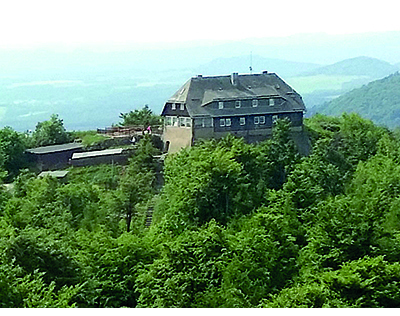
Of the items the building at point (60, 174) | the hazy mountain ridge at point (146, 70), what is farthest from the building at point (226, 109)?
the hazy mountain ridge at point (146, 70)

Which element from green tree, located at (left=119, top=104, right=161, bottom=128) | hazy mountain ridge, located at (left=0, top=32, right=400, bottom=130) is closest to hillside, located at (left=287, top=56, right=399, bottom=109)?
hazy mountain ridge, located at (left=0, top=32, right=400, bottom=130)

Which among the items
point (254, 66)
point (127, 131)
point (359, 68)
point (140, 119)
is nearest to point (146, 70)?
point (254, 66)

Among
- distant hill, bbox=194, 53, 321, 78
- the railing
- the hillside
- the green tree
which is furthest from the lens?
the hillside

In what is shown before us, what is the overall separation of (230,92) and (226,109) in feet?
2.12

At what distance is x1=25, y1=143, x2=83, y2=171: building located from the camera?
19.6 metres

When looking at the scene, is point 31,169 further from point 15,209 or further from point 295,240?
point 295,240

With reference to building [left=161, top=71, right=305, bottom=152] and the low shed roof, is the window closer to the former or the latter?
building [left=161, top=71, right=305, bottom=152]

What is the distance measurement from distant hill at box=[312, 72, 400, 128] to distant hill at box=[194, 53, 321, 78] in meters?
9.78

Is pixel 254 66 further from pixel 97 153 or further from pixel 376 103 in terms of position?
pixel 97 153

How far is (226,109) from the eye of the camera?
65.4 feet

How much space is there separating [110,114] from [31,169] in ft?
142

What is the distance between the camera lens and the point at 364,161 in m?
20.4

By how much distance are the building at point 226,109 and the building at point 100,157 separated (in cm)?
151

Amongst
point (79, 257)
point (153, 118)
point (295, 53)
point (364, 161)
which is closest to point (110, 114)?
point (153, 118)
